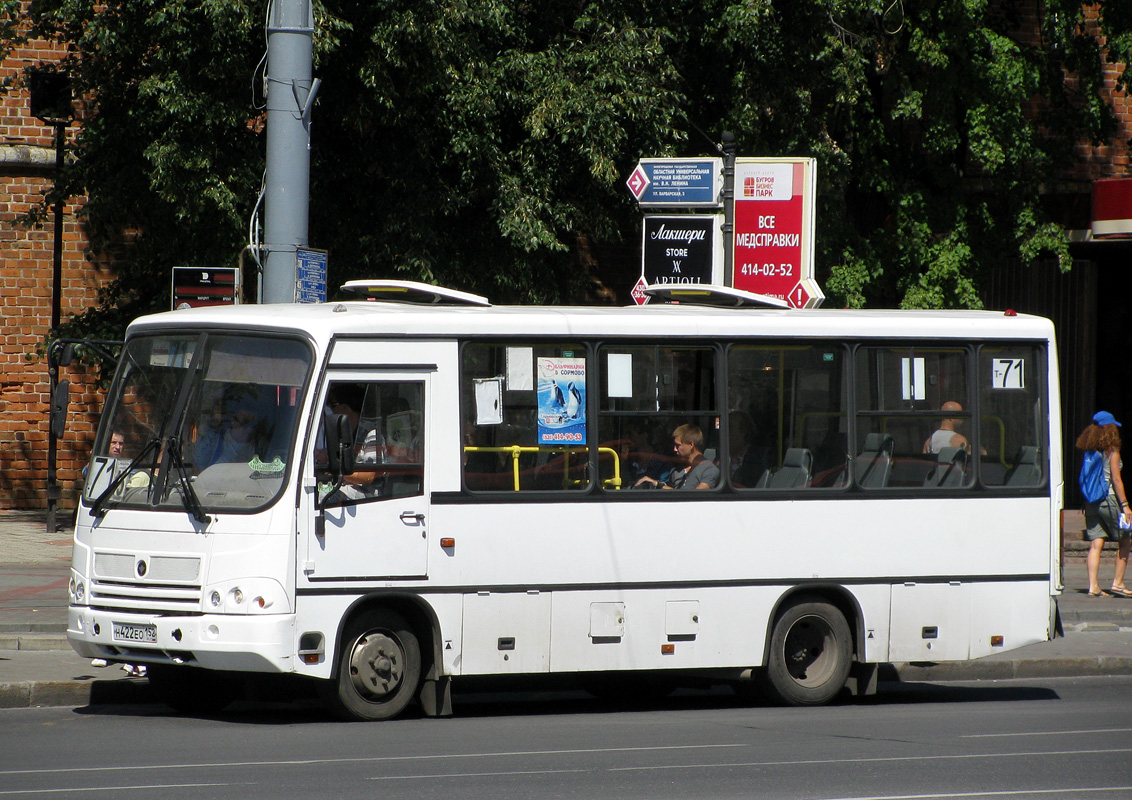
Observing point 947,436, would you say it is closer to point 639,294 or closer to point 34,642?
point 639,294

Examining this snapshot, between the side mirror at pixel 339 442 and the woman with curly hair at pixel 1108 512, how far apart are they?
9812mm

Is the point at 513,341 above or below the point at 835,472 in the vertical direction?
above

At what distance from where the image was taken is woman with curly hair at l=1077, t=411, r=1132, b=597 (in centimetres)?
1587

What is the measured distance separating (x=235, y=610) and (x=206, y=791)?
187 centimetres

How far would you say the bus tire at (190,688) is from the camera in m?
9.62

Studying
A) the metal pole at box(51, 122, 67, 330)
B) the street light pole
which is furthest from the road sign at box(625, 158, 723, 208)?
the metal pole at box(51, 122, 67, 330)

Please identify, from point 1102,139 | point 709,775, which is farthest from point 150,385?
point 1102,139

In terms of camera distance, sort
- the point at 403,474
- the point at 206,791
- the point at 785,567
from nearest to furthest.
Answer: the point at 206,791, the point at 403,474, the point at 785,567

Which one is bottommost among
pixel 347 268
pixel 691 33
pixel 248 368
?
pixel 248 368

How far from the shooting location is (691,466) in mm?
9836

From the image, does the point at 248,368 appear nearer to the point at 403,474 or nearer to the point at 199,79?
the point at 403,474

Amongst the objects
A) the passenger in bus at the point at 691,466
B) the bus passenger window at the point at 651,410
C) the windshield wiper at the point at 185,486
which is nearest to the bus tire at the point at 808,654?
the passenger in bus at the point at 691,466

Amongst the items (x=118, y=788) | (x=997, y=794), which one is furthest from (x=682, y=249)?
(x=118, y=788)

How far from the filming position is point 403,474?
9.09 m
